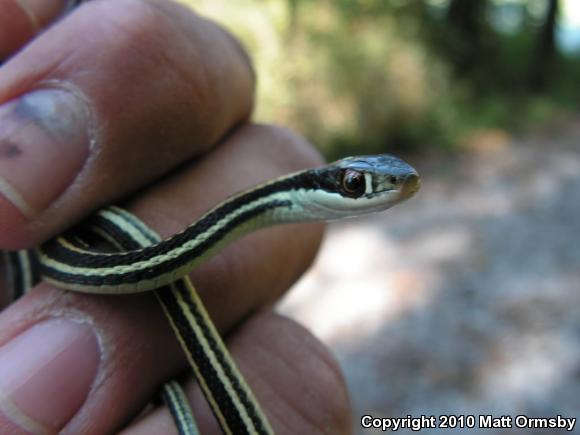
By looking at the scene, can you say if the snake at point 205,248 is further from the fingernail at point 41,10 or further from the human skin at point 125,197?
the fingernail at point 41,10

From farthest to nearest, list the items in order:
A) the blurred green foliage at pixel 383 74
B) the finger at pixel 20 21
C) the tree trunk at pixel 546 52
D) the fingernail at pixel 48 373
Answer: the tree trunk at pixel 546 52
the blurred green foliage at pixel 383 74
the finger at pixel 20 21
the fingernail at pixel 48 373

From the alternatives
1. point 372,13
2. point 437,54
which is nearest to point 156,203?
point 372,13

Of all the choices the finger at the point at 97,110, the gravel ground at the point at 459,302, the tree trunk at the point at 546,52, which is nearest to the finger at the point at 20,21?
the finger at the point at 97,110

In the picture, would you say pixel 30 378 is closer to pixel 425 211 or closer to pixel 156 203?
pixel 156 203

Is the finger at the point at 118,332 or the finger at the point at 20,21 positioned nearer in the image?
the finger at the point at 118,332

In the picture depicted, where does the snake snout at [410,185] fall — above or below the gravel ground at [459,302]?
above

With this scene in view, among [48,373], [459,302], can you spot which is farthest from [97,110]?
[459,302]

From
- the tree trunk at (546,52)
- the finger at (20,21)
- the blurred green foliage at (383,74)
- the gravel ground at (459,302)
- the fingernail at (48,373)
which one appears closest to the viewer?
the fingernail at (48,373)

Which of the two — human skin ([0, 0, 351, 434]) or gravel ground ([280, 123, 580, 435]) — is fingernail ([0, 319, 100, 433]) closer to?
human skin ([0, 0, 351, 434])

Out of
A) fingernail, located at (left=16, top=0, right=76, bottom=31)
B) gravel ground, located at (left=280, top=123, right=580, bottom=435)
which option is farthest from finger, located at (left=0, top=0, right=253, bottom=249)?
gravel ground, located at (left=280, top=123, right=580, bottom=435)
